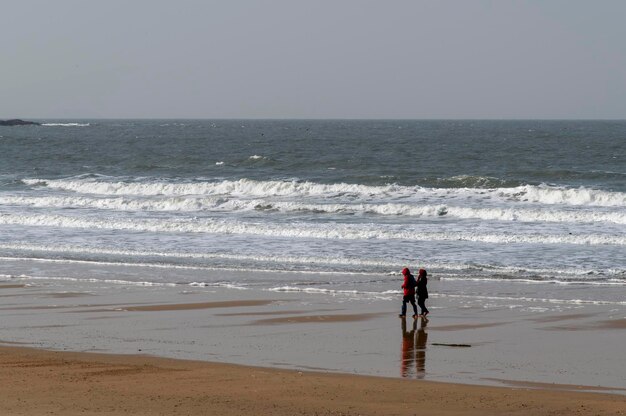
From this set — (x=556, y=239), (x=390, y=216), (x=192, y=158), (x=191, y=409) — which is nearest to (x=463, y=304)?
(x=191, y=409)

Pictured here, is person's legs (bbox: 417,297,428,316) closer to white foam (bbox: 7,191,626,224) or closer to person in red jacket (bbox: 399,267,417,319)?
person in red jacket (bbox: 399,267,417,319)

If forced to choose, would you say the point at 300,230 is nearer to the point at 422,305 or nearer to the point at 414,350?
the point at 422,305

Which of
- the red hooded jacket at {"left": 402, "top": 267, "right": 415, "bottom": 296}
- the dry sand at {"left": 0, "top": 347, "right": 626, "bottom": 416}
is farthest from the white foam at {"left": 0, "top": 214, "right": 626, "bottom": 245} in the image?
the dry sand at {"left": 0, "top": 347, "right": 626, "bottom": 416}

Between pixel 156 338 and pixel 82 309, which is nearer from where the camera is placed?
pixel 156 338

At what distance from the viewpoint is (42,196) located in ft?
147

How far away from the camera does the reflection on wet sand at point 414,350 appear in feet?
42.4

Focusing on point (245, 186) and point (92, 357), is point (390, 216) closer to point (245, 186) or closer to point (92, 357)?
point (245, 186)

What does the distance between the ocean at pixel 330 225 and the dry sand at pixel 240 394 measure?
288 inches

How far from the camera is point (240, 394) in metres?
11.4

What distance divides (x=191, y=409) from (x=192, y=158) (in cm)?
5968

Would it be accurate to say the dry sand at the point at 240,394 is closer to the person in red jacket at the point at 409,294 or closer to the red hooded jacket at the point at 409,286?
the person in red jacket at the point at 409,294

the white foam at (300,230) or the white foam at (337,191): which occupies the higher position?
the white foam at (337,191)

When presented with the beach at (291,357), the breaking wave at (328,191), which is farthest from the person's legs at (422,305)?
the breaking wave at (328,191)

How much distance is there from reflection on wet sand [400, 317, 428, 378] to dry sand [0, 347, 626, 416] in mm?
751
